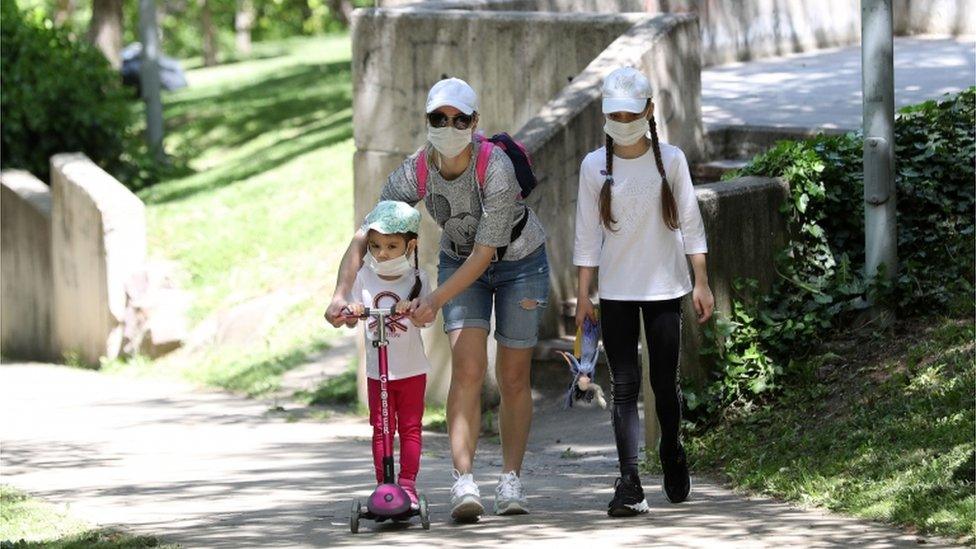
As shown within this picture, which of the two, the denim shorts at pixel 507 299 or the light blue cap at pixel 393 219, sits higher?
the light blue cap at pixel 393 219

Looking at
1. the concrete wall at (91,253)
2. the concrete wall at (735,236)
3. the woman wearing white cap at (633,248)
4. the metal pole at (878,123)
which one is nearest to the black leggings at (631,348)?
the woman wearing white cap at (633,248)

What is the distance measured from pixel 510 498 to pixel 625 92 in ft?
5.31

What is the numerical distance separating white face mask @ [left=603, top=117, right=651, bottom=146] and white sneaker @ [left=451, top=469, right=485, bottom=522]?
1.41 m

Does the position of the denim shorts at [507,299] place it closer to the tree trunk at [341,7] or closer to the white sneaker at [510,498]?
the white sneaker at [510,498]

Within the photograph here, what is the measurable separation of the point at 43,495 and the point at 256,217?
32.7ft

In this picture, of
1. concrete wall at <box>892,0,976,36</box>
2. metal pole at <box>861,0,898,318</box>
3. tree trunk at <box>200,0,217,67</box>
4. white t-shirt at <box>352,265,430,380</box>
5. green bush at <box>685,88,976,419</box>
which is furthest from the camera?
tree trunk at <box>200,0,217,67</box>

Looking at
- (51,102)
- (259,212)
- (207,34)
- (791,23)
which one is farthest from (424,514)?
(207,34)

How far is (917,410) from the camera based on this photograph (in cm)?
768

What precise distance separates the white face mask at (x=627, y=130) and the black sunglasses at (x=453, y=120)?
54 cm

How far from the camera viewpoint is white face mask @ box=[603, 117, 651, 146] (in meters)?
6.73

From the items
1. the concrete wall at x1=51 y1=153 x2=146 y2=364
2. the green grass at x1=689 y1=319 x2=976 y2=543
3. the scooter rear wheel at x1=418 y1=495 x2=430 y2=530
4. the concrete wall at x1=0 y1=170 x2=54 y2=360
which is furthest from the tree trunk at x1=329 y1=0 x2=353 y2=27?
the scooter rear wheel at x1=418 y1=495 x2=430 y2=530

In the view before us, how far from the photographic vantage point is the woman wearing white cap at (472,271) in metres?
6.67

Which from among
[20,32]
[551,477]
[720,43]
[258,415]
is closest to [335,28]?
[20,32]

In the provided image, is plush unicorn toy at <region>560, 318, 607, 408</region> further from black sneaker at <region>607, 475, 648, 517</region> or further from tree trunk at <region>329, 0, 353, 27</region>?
tree trunk at <region>329, 0, 353, 27</region>
